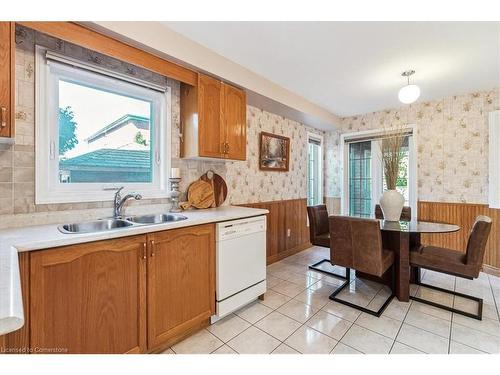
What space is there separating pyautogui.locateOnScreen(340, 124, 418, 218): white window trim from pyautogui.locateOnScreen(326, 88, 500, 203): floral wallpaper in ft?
0.20

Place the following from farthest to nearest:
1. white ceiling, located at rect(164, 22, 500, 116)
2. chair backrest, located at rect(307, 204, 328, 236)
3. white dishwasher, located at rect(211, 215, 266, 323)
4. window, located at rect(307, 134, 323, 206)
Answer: window, located at rect(307, 134, 323, 206)
chair backrest, located at rect(307, 204, 328, 236)
white dishwasher, located at rect(211, 215, 266, 323)
white ceiling, located at rect(164, 22, 500, 116)

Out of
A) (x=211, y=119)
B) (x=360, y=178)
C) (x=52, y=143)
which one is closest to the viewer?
(x=52, y=143)

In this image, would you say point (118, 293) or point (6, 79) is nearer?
point (6, 79)

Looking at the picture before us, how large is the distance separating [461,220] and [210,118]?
357cm

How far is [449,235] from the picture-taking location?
3275mm

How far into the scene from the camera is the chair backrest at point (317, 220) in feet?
9.94

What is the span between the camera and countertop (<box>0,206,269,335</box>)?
0.55m

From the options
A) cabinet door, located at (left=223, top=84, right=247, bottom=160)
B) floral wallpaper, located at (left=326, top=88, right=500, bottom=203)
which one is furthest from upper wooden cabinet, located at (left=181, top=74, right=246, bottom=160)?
floral wallpaper, located at (left=326, top=88, right=500, bottom=203)

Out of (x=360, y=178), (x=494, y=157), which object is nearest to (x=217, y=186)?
(x=360, y=178)

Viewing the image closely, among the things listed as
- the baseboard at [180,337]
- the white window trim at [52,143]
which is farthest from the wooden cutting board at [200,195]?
the baseboard at [180,337]

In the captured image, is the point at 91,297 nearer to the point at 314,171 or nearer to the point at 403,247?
the point at 403,247

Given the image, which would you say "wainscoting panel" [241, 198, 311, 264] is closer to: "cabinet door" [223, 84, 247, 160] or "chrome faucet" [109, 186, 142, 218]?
"cabinet door" [223, 84, 247, 160]

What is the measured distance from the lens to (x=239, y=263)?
6.77 feet

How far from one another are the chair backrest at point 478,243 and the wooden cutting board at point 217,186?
2.31 meters
